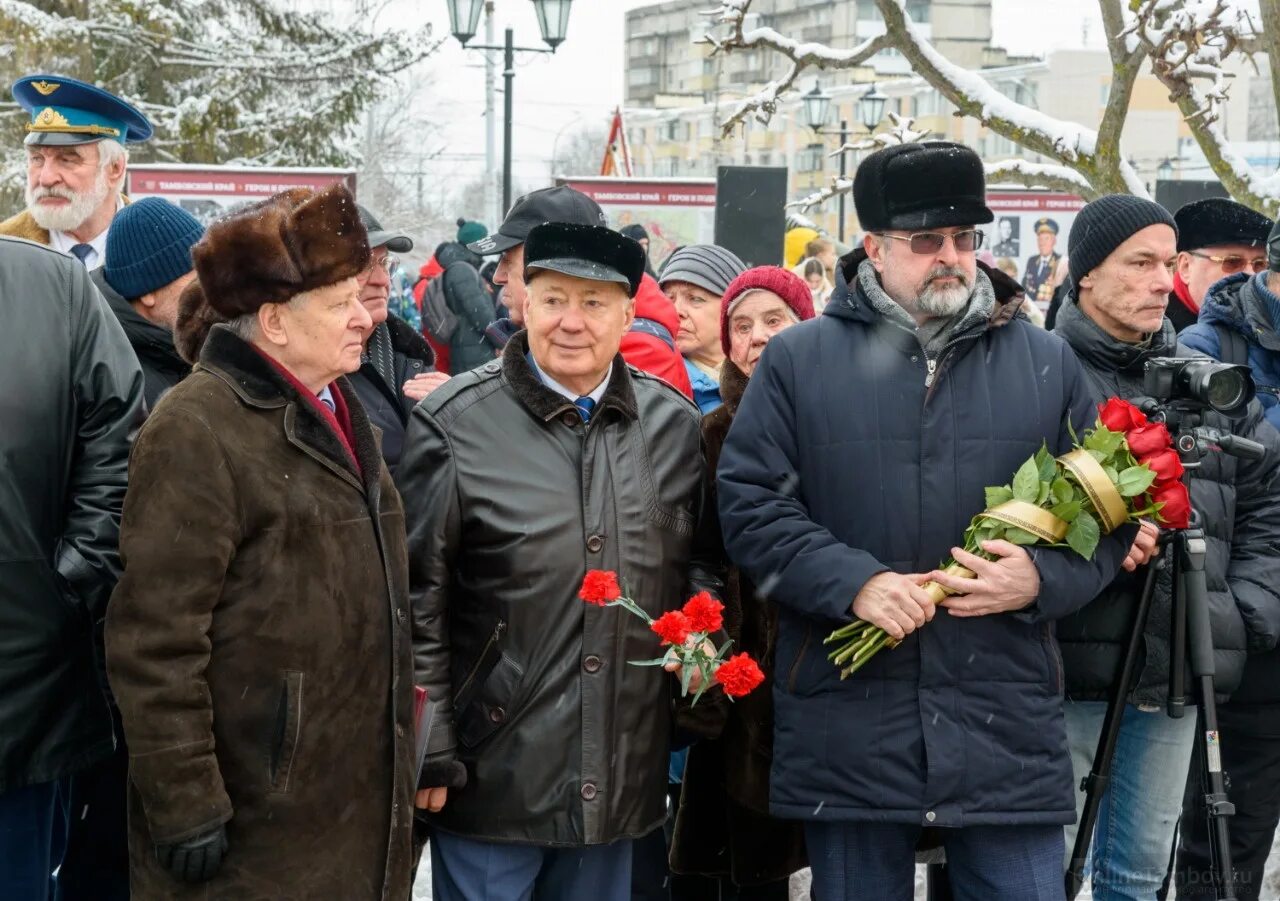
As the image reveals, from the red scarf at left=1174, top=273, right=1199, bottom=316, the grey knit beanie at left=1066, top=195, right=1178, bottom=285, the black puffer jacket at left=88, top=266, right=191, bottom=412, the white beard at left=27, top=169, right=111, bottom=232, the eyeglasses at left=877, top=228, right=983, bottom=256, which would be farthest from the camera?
the red scarf at left=1174, top=273, right=1199, bottom=316

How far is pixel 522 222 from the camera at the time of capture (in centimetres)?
482

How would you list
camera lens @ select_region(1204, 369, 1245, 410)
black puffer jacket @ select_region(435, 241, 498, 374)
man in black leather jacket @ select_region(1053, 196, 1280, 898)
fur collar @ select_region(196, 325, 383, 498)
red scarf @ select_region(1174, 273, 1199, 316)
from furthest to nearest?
black puffer jacket @ select_region(435, 241, 498, 374), red scarf @ select_region(1174, 273, 1199, 316), man in black leather jacket @ select_region(1053, 196, 1280, 898), camera lens @ select_region(1204, 369, 1245, 410), fur collar @ select_region(196, 325, 383, 498)

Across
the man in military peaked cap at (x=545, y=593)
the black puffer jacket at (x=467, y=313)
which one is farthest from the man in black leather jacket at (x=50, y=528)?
the black puffer jacket at (x=467, y=313)

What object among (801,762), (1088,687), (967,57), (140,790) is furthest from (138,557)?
(967,57)

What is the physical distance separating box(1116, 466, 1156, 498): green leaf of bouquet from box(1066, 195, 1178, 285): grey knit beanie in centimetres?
105

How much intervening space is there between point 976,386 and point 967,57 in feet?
289

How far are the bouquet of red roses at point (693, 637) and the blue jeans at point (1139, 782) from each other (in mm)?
1384

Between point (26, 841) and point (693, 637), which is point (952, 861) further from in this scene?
point (26, 841)

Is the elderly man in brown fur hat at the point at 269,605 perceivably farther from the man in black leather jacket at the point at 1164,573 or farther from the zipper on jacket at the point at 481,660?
the man in black leather jacket at the point at 1164,573

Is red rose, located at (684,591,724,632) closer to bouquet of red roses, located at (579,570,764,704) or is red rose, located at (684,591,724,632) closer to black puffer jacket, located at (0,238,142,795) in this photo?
bouquet of red roses, located at (579,570,764,704)

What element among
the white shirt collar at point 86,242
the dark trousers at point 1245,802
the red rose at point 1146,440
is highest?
the white shirt collar at point 86,242

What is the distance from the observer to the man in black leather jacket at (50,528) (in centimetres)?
321

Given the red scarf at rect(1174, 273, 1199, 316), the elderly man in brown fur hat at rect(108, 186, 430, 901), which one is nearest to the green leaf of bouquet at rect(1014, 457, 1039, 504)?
the elderly man in brown fur hat at rect(108, 186, 430, 901)

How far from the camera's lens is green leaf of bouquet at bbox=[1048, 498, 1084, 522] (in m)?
3.48
